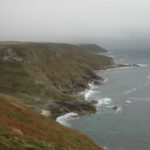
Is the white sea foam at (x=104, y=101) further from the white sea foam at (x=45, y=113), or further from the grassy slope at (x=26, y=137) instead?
the grassy slope at (x=26, y=137)

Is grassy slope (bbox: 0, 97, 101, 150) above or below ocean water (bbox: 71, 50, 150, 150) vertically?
above

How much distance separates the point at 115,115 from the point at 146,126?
18.0m

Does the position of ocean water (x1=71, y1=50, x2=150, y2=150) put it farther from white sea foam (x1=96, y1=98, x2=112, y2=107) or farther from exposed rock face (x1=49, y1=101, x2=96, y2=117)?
exposed rock face (x1=49, y1=101, x2=96, y2=117)

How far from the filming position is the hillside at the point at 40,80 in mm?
123750

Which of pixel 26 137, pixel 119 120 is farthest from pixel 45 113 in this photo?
pixel 26 137

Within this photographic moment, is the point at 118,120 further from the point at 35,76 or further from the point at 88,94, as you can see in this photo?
the point at 35,76

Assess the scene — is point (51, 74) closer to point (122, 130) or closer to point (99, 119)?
point (99, 119)

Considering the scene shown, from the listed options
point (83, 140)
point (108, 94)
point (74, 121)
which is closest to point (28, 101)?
point (74, 121)

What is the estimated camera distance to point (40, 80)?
149m

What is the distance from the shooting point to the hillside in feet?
406

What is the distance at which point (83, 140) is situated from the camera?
63188mm

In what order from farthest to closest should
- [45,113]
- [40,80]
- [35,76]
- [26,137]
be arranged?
1. [35,76]
2. [40,80]
3. [45,113]
4. [26,137]

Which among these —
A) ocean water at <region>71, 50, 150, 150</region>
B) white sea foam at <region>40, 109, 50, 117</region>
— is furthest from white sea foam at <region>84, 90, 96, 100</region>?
white sea foam at <region>40, 109, 50, 117</region>

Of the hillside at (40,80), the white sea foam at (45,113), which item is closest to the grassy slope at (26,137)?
the white sea foam at (45,113)
